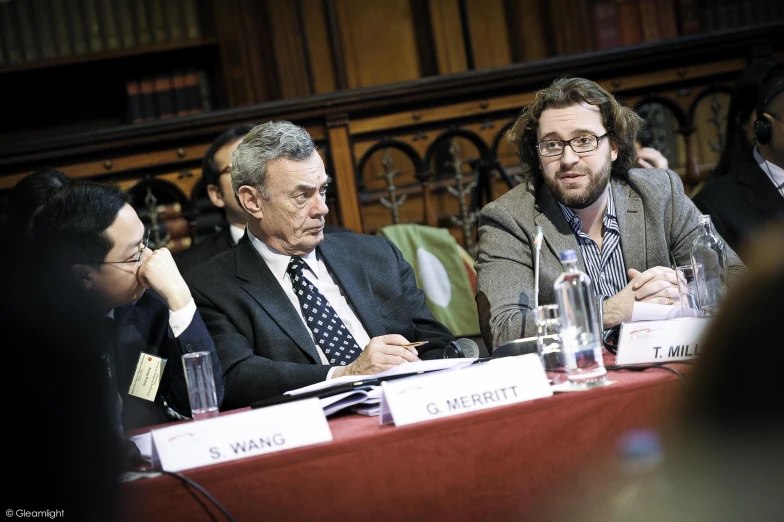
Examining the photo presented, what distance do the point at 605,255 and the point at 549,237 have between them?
17 cm

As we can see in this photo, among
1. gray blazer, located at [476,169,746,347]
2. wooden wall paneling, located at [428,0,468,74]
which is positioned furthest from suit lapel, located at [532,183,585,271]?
wooden wall paneling, located at [428,0,468,74]

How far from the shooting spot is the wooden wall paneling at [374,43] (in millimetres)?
5738

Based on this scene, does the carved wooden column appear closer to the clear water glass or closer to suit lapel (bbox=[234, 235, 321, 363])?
suit lapel (bbox=[234, 235, 321, 363])

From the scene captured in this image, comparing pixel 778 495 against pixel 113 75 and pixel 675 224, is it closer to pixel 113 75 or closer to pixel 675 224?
pixel 675 224

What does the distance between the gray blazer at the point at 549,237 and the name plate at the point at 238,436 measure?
1077mm

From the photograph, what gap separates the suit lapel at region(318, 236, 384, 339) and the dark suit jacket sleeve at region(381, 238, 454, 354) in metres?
0.07

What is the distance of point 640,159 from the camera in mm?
3646

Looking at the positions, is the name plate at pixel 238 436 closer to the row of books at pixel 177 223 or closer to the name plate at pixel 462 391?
the name plate at pixel 462 391

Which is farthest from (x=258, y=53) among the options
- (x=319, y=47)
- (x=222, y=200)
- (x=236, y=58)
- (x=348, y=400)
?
(x=348, y=400)

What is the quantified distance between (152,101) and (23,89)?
95 centimetres

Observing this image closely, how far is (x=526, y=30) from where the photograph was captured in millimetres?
5805

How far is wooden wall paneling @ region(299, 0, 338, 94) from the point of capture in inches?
224

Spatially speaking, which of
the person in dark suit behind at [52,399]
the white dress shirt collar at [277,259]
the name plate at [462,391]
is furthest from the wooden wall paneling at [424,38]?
the person in dark suit behind at [52,399]

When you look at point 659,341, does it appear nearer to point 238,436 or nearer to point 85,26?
point 238,436
